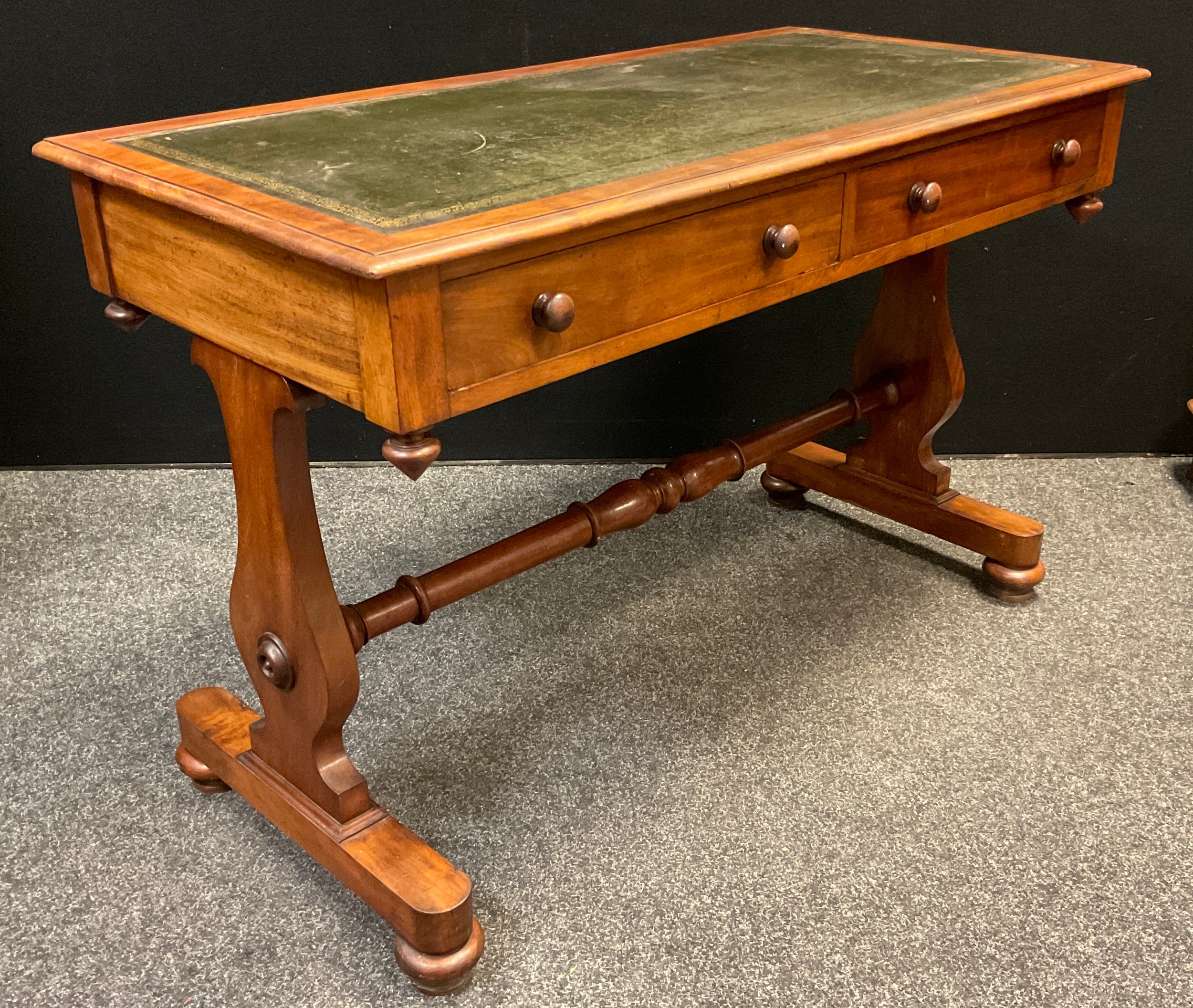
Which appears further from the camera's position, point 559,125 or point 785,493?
point 785,493

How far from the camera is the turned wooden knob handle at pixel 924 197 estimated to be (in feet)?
6.48

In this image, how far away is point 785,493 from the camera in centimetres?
312

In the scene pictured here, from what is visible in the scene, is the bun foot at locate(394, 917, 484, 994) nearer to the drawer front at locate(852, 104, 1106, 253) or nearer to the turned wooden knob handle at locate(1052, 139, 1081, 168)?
the drawer front at locate(852, 104, 1106, 253)

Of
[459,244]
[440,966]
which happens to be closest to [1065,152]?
[459,244]

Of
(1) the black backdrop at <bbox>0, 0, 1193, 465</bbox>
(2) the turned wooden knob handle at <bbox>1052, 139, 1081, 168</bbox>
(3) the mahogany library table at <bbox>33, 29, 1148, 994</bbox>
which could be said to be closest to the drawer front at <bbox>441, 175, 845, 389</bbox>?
(3) the mahogany library table at <bbox>33, 29, 1148, 994</bbox>

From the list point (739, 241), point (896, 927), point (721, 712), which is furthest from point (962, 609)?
point (739, 241)

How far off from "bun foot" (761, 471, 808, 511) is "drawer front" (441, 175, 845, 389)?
4.13ft

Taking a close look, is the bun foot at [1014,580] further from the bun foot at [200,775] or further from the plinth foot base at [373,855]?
the bun foot at [200,775]

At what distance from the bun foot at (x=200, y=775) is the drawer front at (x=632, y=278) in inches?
41.3

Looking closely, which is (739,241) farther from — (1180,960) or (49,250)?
(49,250)

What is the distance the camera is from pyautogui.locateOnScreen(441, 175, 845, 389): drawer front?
145 centimetres

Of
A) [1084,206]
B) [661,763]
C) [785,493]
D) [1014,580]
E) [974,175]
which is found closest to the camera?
[974,175]

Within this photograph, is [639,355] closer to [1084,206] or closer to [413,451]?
[1084,206]

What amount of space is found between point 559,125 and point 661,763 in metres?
1.09
